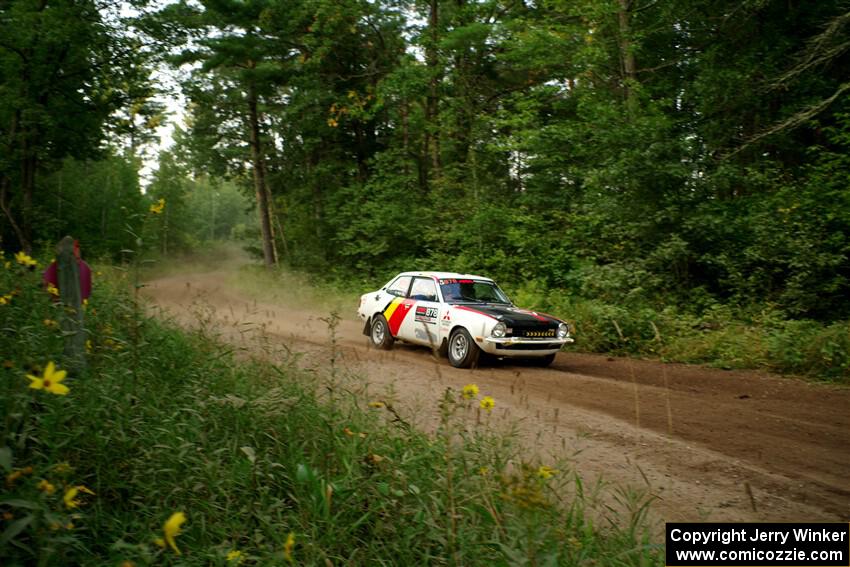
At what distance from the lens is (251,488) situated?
3578 mm

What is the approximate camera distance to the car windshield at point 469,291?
11.4 metres

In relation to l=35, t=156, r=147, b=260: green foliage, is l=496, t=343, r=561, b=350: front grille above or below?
below

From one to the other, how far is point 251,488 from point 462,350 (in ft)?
22.9

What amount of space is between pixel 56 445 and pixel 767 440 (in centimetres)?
631

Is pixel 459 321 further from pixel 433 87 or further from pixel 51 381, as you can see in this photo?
pixel 433 87

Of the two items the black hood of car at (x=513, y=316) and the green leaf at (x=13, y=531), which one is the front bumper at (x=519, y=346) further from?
the green leaf at (x=13, y=531)

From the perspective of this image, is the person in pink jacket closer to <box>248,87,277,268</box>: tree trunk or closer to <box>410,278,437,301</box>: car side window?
<box>410,278,437,301</box>: car side window

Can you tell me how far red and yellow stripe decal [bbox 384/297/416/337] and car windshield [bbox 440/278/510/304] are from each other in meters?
0.78

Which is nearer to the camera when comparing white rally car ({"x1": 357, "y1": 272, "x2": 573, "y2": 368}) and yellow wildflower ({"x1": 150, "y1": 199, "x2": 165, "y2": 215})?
yellow wildflower ({"x1": 150, "y1": 199, "x2": 165, "y2": 215})

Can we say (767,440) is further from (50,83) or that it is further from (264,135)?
(264,135)

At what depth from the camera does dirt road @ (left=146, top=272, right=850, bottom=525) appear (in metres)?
4.56

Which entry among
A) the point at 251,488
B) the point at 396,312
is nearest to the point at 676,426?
the point at 251,488

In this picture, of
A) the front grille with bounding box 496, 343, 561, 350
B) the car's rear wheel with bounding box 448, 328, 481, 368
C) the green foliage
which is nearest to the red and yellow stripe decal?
the car's rear wheel with bounding box 448, 328, 481, 368

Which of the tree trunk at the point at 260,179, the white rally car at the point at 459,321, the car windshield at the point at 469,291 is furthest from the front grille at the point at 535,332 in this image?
the tree trunk at the point at 260,179
